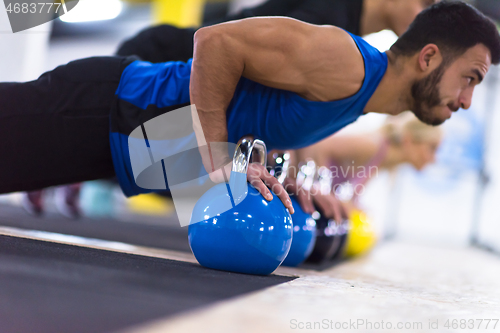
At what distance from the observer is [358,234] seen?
2.71m

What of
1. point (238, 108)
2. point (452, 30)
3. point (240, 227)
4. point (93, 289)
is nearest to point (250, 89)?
point (238, 108)

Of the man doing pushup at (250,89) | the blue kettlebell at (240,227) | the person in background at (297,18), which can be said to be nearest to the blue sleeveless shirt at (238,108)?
the man doing pushup at (250,89)

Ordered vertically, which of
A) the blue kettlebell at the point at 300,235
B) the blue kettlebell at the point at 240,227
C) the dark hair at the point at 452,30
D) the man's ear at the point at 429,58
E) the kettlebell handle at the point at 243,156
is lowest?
the blue kettlebell at the point at 300,235

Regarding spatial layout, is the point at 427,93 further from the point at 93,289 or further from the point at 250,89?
the point at 93,289

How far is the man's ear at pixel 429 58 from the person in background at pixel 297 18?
67 cm

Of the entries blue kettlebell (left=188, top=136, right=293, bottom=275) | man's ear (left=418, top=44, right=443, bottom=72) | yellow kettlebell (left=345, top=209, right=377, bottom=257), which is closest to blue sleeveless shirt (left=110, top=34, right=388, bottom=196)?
man's ear (left=418, top=44, right=443, bottom=72)

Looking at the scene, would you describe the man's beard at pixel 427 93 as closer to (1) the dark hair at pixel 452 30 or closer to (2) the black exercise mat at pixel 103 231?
(1) the dark hair at pixel 452 30

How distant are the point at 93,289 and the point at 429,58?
122cm

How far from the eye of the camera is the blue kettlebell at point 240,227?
111cm

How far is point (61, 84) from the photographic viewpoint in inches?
57.7

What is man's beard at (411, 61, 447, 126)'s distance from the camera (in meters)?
1.40

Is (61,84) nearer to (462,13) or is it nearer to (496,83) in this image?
(462,13)

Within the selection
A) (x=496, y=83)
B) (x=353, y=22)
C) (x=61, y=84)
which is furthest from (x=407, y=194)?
(x=61, y=84)

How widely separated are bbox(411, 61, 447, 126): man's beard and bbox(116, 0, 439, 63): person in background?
0.66 metres
